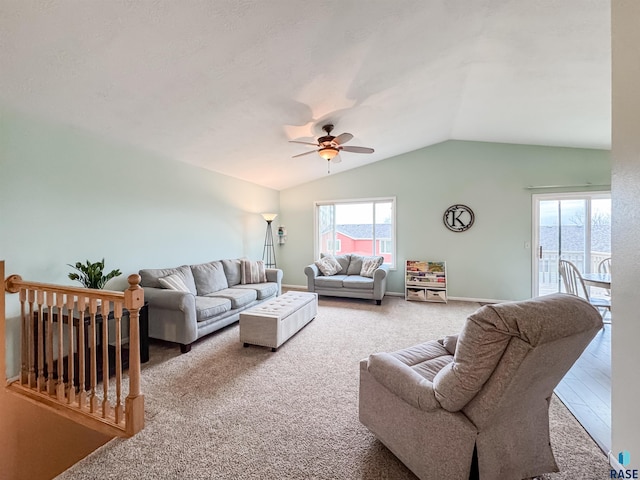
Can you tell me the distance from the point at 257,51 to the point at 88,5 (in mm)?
1028

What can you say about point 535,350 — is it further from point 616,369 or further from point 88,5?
point 88,5

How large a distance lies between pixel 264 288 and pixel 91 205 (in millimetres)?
2400

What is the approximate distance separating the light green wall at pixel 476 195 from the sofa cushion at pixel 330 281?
128cm

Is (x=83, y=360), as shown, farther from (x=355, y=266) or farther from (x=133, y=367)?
(x=355, y=266)

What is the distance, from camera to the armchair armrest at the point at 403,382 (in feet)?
4.13

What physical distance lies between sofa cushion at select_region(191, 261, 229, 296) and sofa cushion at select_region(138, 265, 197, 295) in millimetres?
103

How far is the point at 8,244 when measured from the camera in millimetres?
2277

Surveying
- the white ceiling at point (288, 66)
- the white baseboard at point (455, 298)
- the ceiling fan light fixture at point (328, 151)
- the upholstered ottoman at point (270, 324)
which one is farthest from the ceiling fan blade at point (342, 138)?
the white baseboard at point (455, 298)

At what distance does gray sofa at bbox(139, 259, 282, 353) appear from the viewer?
2877 mm

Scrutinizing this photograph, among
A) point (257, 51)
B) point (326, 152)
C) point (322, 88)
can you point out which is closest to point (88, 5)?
point (257, 51)

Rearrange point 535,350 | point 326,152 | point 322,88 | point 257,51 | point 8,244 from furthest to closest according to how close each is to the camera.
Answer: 1. point 326,152
2. point 322,88
3. point 8,244
4. point 257,51
5. point 535,350

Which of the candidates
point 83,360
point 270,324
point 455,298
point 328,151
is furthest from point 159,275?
point 455,298

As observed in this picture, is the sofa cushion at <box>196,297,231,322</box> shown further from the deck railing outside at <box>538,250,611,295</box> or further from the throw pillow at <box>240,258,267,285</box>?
the deck railing outside at <box>538,250,611,295</box>

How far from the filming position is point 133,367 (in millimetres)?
1782
